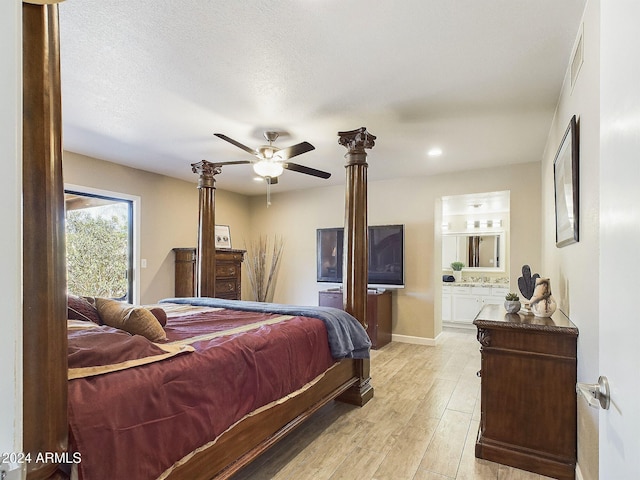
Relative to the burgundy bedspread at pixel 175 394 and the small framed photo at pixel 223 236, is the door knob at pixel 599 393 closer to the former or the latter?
the burgundy bedspread at pixel 175 394

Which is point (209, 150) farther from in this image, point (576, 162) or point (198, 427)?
point (576, 162)

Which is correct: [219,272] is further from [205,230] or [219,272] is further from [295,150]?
[295,150]

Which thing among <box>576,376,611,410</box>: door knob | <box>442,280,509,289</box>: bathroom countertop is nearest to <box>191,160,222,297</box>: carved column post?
<box>576,376,611,410</box>: door knob

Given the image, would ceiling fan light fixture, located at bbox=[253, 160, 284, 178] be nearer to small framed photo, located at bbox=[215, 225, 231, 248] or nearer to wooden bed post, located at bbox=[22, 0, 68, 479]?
wooden bed post, located at bbox=[22, 0, 68, 479]

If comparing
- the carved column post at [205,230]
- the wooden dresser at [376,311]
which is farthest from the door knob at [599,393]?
the wooden dresser at [376,311]

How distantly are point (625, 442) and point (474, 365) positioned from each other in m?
3.72

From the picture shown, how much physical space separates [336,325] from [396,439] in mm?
859

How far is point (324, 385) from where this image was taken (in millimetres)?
2480

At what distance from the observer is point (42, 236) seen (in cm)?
87

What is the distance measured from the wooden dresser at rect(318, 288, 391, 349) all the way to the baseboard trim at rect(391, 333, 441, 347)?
14cm

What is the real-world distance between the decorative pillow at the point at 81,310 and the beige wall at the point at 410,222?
3.14 m

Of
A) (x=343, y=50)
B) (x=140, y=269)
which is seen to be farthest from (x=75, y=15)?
(x=140, y=269)

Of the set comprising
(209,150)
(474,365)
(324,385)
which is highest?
(209,150)

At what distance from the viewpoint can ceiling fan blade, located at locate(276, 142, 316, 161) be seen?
2.86 m
